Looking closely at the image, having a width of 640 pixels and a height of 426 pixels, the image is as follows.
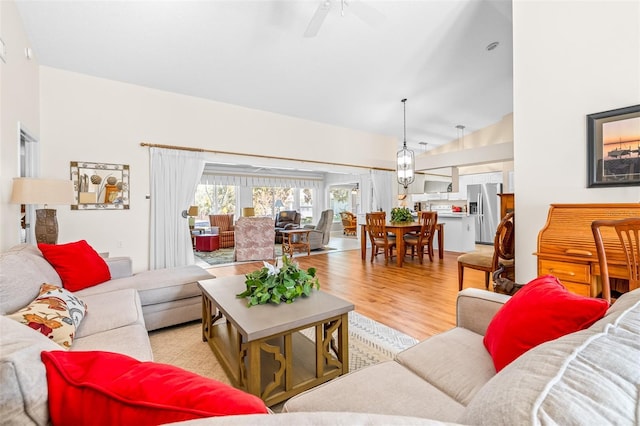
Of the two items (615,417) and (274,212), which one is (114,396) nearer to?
(615,417)

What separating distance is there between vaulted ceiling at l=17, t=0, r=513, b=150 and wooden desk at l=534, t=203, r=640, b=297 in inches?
97.0

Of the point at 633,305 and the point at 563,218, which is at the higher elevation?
the point at 563,218

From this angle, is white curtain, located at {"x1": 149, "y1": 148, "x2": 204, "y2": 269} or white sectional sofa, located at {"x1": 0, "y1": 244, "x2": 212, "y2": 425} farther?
white curtain, located at {"x1": 149, "y1": 148, "x2": 204, "y2": 269}

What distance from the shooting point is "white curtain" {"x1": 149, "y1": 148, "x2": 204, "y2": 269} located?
4.35 metres

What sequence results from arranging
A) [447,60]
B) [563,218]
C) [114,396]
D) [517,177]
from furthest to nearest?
[447,60]
[517,177]
[563,218]
[114,396]

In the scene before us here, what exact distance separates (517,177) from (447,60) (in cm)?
263

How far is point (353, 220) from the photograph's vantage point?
34.4 feet

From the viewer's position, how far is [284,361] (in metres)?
1.54

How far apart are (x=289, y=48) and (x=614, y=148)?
3.67 metres

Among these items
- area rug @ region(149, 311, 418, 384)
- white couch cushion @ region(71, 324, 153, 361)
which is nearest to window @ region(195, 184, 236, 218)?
area rug @ region(149, 311, 418, 384)

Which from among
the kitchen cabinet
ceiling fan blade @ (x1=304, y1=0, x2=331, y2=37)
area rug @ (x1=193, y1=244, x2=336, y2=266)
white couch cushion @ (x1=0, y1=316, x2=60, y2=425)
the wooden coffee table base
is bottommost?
area rug @ (x1=193, y1=244, x2=336, y2=266)

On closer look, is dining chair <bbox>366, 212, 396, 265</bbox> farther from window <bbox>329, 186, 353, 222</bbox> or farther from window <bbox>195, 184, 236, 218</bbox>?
window <bbox>329, 186, 353, 222</bbox>

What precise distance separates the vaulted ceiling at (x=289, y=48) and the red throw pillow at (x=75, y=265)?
2.53 metres

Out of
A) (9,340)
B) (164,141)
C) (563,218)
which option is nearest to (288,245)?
(164,141)
